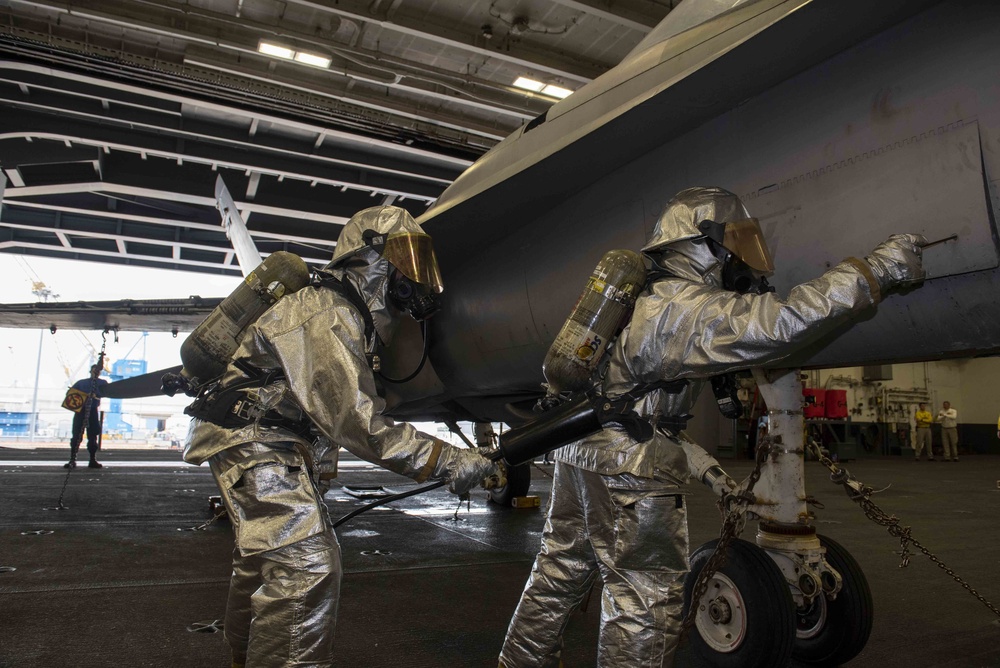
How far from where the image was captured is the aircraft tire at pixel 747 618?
2.44 meters

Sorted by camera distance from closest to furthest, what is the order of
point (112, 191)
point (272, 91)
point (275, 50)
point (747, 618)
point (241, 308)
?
point (747, 618), point (241, 308), point (275, 50), point (272, 91), point (112, 191)

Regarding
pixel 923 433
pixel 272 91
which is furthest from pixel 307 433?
pixel 923 433

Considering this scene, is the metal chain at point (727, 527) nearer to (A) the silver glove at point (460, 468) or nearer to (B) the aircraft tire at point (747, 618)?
(B) the aircraft tire at point (747, 618)

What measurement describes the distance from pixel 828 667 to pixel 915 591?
1.77 metres

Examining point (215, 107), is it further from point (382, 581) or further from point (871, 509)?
point (871, 509)

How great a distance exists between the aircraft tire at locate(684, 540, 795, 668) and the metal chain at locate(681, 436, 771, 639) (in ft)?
0.28

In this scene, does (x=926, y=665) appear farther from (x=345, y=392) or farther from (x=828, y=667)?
(x=345, y=392)

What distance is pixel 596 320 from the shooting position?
2307 millimetres

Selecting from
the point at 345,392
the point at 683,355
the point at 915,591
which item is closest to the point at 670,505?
the point at 683,355

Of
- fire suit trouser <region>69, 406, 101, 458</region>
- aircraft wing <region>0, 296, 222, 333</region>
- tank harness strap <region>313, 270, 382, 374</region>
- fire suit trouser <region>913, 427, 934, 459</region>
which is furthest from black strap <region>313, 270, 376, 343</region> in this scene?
fire suit trouser <region>913, 427, 934, 459</region>

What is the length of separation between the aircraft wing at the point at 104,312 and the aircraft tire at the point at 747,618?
311 inches

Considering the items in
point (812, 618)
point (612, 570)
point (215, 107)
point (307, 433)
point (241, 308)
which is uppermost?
point (215, 107)

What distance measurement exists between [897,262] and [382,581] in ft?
10.8

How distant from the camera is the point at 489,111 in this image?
9.95 m
